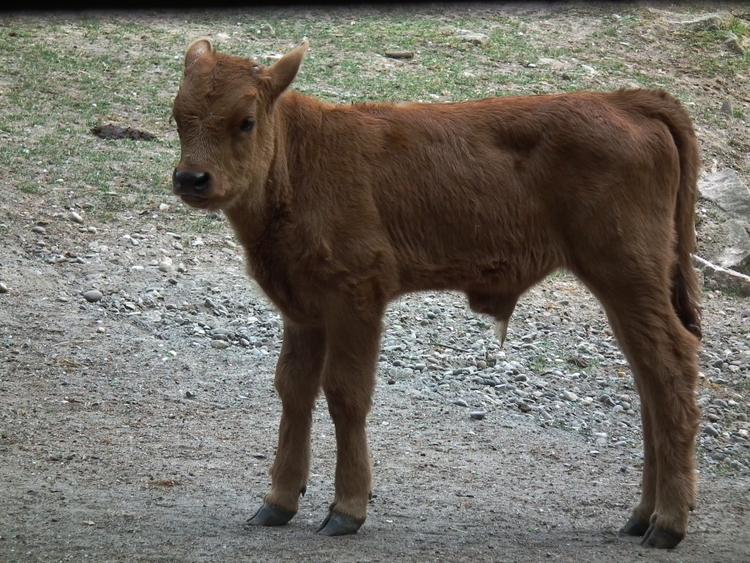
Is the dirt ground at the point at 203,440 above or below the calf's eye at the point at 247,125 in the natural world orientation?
below

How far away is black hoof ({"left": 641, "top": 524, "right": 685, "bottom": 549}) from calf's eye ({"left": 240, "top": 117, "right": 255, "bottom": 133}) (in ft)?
9.96

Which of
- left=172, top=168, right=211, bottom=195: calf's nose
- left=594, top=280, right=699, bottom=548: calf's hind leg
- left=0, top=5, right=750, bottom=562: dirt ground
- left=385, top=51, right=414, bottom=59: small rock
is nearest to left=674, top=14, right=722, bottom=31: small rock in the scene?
left=385, top=51, right=414, bottom=59: small rock

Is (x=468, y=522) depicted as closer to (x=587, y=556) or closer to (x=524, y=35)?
(x=587, y=556)

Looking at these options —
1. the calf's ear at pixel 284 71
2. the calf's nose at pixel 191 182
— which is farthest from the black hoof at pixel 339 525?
the calf's ear at pixel 284 71

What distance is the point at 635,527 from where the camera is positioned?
687cm

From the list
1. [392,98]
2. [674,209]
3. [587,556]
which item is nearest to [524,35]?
[392,98]

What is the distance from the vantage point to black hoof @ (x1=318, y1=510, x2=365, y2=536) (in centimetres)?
657

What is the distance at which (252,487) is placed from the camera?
7520 mm

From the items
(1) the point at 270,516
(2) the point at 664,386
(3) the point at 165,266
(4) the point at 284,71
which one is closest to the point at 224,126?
(4) the point at 284,71

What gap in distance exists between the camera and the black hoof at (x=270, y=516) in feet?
22.3

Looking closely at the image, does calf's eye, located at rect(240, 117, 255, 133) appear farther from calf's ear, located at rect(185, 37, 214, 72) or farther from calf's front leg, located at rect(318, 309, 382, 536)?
calf's front leg, located at rect(318, 309, 382, 536)

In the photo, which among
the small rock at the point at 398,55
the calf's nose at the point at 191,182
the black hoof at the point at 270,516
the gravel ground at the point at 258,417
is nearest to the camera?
the calf's nose at the point at 191,182

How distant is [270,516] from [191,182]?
1985 millimetres

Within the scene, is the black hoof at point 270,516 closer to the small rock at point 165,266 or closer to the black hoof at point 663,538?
the black hoof at point 663,538
